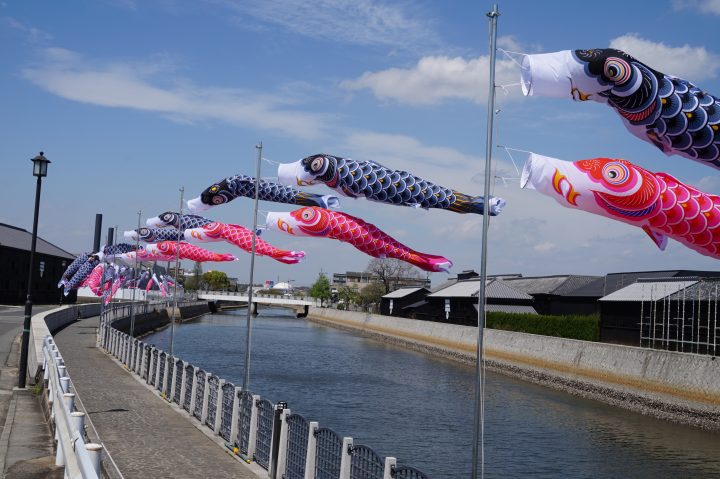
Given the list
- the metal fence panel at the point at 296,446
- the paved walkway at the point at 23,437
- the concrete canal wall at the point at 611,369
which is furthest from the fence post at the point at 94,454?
the concrete canal wall at the point at 611,369

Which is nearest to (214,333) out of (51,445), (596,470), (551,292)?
(551,292)

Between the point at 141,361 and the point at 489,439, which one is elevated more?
the point at 141,361

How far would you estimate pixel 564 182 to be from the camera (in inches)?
473

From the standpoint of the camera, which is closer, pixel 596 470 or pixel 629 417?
pixel 596 470

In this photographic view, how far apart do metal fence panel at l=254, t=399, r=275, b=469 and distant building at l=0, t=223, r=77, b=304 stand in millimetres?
64597

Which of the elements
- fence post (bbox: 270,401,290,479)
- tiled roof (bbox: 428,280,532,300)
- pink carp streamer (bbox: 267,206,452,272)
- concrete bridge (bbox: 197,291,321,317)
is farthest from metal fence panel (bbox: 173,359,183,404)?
concrete bridge (bbox: 197,291,321,317)

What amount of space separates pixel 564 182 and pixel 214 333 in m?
64.1

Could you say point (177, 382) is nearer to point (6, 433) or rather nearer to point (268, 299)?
point (6, 433)

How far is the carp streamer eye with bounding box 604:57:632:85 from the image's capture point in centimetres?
1120

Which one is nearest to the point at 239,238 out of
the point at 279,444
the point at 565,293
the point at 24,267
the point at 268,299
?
the point at 279,444

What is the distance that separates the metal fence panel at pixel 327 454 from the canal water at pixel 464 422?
867 centimetres

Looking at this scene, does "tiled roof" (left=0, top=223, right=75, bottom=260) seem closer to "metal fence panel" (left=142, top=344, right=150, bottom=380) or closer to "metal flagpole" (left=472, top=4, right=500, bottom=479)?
"metal fence panel" (left=142, top=344, right=150, bottom=380)

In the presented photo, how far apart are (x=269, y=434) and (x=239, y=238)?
44.2 ft

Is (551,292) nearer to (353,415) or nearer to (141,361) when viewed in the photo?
(353,415)
